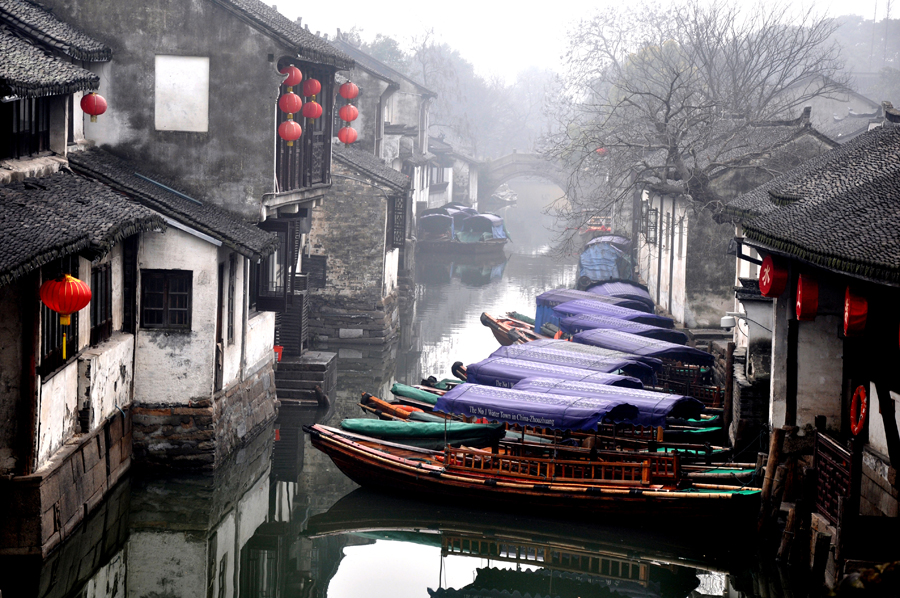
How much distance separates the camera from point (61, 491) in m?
11.7

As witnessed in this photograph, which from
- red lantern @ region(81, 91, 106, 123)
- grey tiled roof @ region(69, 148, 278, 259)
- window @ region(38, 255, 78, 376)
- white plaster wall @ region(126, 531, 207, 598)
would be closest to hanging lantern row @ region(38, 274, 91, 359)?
window @ region(38, 255, 78, 376)

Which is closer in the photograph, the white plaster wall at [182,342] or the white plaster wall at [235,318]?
the white plaster wall at [182,342]

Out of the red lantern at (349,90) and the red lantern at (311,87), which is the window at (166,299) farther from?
the red lantern at (349,90)

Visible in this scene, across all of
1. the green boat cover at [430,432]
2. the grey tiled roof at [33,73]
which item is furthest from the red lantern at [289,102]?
the green boat cover at [430,432]

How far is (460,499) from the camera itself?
1405 cm

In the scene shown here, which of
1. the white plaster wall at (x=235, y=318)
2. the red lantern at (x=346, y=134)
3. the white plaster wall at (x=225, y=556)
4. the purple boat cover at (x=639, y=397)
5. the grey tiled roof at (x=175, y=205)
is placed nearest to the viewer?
the white plaster wall at (x=225, y=556)

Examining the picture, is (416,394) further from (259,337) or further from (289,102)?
(289,102)

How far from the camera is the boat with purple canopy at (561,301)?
952 inches

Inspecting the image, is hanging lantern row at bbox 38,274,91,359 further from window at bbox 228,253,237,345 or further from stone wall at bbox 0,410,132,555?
window at bbox 228,253,237,345

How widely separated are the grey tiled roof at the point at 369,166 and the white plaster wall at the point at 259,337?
911 cm

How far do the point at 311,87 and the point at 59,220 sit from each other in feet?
23.3

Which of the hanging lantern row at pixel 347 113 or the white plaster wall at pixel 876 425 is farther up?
the hanging lantern row at pixel 347 113

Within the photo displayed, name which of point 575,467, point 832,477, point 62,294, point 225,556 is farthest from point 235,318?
point 832,477

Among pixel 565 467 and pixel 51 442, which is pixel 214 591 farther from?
pixel 565 467
